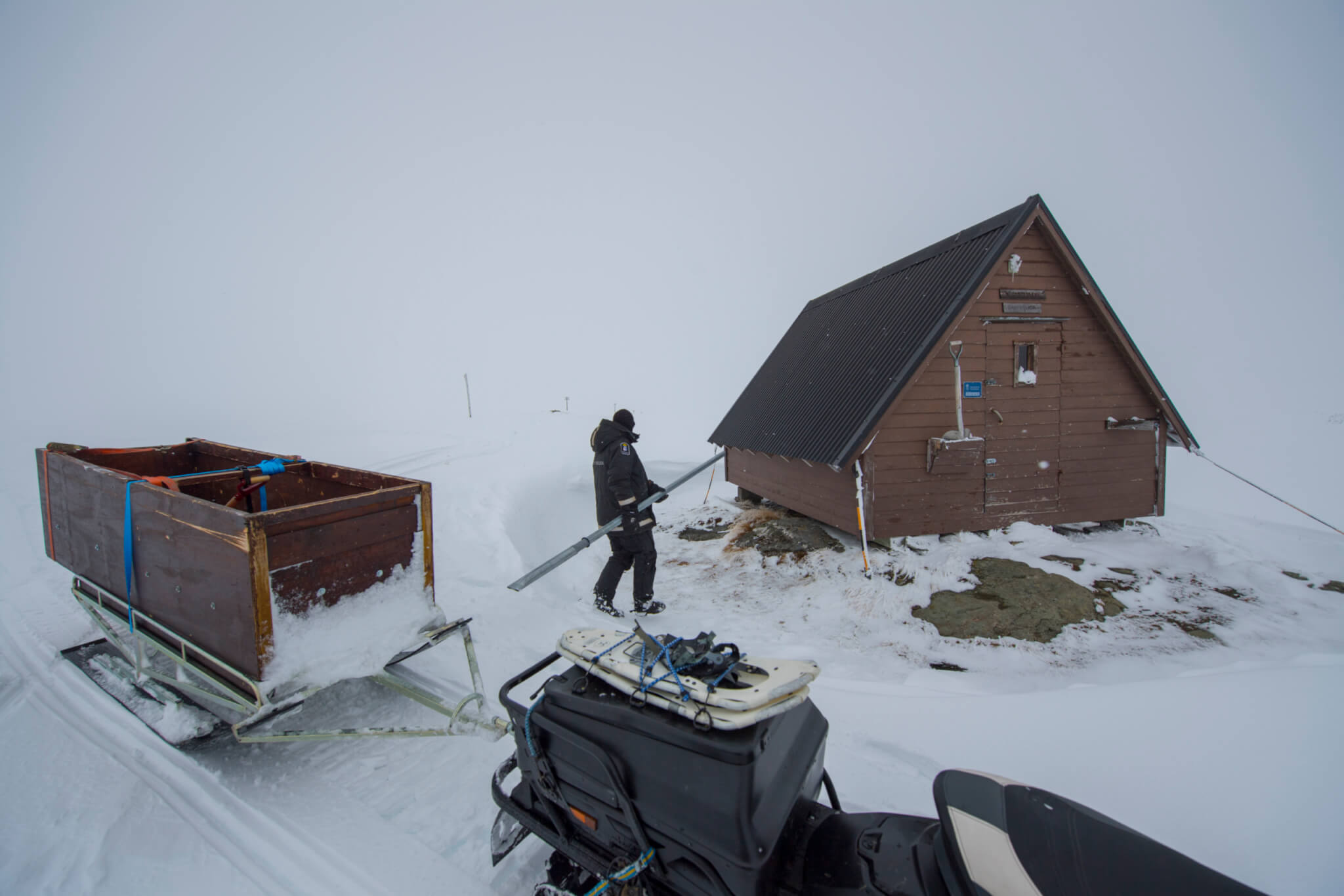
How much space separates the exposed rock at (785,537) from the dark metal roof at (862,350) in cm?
A: 124

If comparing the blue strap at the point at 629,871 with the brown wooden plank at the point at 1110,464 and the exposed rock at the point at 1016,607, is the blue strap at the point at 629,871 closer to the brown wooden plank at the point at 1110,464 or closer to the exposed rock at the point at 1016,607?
the exposed rock at the point at 1016,607

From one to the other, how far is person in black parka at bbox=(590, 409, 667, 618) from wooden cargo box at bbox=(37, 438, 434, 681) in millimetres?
2474

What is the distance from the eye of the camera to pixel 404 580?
11.8ft

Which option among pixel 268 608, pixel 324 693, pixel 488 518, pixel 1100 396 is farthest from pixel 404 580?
pixel 1100 396

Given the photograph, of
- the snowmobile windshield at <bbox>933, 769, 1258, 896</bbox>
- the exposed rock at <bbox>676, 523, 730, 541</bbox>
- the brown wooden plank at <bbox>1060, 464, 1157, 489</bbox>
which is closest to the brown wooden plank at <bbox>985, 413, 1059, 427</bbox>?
the brown wooden plank at <bbox>1060, 464, 1157, 489</bbox>

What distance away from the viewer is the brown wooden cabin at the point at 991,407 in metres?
7.54

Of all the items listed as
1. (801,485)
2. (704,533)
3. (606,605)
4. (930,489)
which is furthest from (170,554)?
(930,489)

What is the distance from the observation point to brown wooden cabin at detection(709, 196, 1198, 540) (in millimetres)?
7535

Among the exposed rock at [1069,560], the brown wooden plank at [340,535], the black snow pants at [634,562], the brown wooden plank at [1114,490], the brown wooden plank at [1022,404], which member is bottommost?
the exposed rock at [1069,560]

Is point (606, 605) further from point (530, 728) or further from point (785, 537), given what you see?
point (530, 728)

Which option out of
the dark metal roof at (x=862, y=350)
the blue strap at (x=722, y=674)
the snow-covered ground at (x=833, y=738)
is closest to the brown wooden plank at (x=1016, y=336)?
the dark metal roof at (x=862, y=350)

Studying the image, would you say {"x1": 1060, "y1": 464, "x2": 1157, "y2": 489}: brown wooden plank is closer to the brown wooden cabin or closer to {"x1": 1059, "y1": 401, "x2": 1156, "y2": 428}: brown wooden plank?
the brown wooden cabin

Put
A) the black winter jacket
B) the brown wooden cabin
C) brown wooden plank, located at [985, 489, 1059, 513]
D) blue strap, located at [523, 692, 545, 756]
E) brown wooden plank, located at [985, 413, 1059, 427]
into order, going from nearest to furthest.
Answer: blue strap, located at [523, 692, 545, 756], the black winter jacket, the brown wooden cabin, brown wooden plank, located at [985, 413, 1059, 427], brown wooden plank, located at [985, 489, 1059, 513]

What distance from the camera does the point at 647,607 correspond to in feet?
20.4
